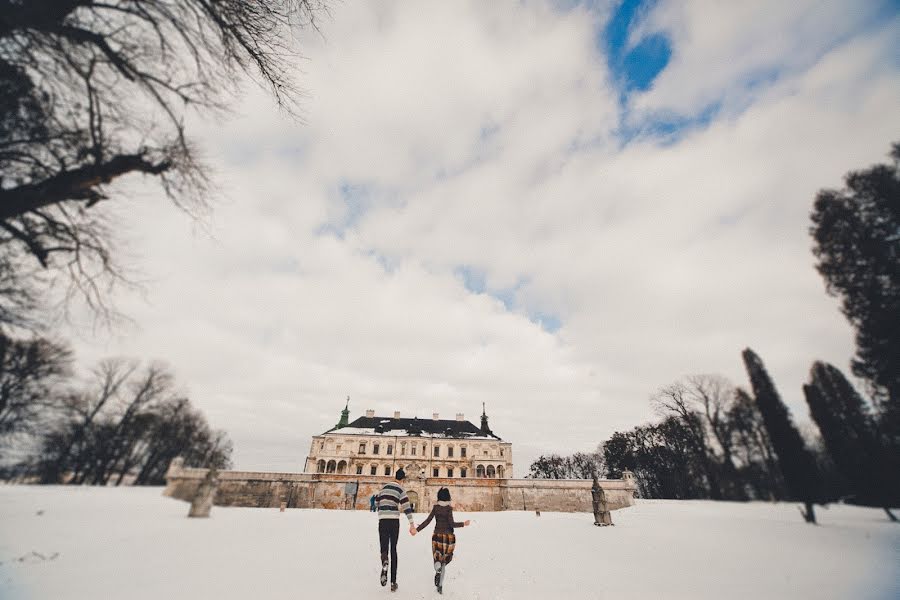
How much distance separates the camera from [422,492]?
29453 mm

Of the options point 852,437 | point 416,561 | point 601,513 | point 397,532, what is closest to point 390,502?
point 397,532

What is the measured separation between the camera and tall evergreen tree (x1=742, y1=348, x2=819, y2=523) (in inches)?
361

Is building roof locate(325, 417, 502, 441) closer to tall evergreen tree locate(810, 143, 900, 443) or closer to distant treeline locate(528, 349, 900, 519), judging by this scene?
distant treeline locate(528, 349, 900, 519)

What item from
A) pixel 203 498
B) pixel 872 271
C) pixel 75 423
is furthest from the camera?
pixel 75 423

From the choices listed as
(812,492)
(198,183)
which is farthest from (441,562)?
(812,492)

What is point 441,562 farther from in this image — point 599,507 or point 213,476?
point 599,507

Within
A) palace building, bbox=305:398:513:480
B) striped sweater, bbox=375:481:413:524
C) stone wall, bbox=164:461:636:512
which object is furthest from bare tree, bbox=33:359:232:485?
palace building, bbox=305:398:513:480

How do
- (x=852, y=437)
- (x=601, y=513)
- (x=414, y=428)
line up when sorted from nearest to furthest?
(x=852, y=437) → (x=601, y=513) → (x=414, y=428)

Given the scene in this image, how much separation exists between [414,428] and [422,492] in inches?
739

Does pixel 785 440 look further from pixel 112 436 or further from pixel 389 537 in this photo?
pixel 112 436

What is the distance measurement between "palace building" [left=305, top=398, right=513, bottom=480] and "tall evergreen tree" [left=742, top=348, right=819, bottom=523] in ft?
123

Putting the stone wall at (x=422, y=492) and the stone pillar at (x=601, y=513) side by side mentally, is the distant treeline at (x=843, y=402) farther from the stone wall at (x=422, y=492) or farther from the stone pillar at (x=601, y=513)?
the stone wall at (x=422, y=492)

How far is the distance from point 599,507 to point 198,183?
1984cm

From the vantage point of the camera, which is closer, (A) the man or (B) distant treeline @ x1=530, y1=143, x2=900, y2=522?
(A) the man
